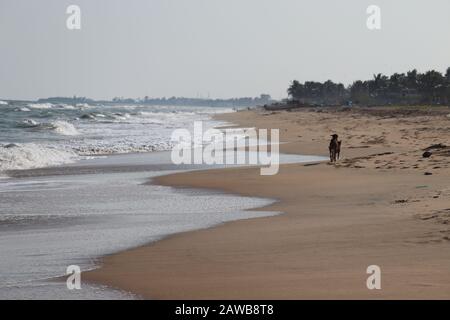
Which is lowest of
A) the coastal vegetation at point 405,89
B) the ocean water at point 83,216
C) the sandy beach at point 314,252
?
the ocean water at point 83,216

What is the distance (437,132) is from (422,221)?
2872cm

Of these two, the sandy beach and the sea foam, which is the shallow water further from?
the sea foam

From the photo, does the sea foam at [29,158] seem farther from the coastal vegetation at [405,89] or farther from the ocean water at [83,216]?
→ the coastal vegetation at [405,89]

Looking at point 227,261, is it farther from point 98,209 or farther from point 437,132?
point 437,132

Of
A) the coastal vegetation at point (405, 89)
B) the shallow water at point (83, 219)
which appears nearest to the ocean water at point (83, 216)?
the shallow water at point (83, 219)

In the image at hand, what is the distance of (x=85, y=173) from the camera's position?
21469mm

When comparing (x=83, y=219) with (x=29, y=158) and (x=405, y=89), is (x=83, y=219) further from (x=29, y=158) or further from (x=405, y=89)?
(x=405, y=89)

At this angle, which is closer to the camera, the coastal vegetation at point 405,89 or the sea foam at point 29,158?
the sea foam at point 29,158

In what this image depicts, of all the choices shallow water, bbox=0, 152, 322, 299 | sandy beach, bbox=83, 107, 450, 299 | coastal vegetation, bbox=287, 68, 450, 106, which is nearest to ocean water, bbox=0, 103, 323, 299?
shallow water, bbox=0, 152, 322, 299

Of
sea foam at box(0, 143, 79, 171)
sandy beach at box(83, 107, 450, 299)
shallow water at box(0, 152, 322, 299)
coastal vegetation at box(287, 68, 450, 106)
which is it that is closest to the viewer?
sandy beach at box(83, 107, 450, 299)

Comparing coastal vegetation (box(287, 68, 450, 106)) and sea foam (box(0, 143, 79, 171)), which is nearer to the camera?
sea foam (box(0, 143, 79, 171))

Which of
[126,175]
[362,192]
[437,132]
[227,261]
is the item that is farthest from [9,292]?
[437,132]

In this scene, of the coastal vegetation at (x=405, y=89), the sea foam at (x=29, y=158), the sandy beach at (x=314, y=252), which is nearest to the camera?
the sandy beach at (x=314, y=252)

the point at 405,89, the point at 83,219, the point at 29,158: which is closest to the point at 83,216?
the point at 83,219
